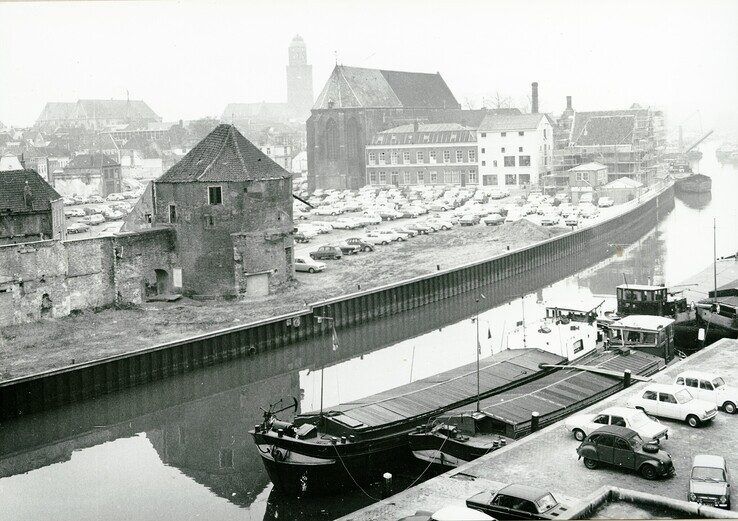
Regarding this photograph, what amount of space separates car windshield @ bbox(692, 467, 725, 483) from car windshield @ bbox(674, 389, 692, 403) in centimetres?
486

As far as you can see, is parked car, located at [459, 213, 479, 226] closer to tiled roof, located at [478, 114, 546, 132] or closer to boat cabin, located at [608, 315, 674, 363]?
tiled roof, located at [478, 114, 546, 132]

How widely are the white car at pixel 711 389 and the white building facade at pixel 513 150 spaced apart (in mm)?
67559

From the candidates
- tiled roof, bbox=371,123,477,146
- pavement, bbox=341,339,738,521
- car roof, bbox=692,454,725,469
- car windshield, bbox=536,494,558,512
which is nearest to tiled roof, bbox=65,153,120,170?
tiled roof, bbox=371,123,477,146

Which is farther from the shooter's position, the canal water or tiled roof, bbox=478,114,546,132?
tiled roof, bbox=478,114,546,132

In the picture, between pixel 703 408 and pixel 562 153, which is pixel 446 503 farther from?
pixel 562 153

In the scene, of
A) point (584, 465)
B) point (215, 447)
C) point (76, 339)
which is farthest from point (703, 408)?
point (76, 339)

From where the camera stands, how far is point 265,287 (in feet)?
152

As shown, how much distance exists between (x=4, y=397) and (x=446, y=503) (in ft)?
59.9

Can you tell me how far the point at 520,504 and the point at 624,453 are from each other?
390cm

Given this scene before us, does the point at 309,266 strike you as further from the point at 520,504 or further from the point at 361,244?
the point at 520,504

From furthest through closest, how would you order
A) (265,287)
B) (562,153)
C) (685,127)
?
(685,127) → (562,153) → (265,287)

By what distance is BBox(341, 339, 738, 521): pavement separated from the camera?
61.2ft

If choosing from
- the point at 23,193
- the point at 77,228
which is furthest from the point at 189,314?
the point at 77,228

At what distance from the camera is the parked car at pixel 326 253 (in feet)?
183
